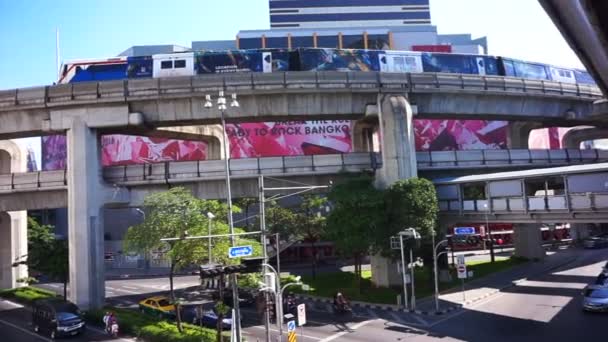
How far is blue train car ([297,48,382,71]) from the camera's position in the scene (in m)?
37.3

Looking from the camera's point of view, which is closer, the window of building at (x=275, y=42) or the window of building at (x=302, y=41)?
the window of building at (x=275, y=42)

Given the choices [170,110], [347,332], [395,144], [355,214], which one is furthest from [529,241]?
[170,110]

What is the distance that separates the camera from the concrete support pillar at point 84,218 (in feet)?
109

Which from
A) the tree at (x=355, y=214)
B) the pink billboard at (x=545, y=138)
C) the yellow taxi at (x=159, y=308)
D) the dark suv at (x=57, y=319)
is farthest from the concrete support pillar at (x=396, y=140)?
the pink billboard at (x=545, y=138)

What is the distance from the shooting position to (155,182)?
3500 cm

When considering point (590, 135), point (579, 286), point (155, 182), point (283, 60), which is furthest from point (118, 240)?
point (590, 135)

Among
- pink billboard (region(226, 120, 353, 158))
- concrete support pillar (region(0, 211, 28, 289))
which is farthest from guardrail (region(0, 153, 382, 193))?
pink billboard (region(226, 120, 353, 158))

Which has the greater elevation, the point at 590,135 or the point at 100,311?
the point at 590,135

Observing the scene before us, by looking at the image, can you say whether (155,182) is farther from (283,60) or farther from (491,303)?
(491,303)

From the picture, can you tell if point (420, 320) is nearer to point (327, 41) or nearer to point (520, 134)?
point (520, 134)

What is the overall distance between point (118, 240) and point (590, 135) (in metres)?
67.7

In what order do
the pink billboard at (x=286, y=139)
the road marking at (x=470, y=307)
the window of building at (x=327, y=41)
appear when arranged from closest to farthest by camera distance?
the road marking at (x=470, y=307), the pink billboard at (x=286, y=139), the window of building at (x=327, y=41)

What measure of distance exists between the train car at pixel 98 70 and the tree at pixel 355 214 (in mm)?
18782

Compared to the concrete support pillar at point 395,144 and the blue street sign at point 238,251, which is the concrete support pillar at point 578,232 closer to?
the concrete support pillar at point 395,144
